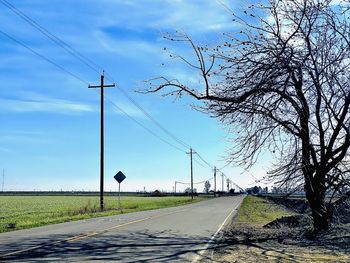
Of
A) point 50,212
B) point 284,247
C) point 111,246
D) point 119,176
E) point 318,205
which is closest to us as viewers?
point 111,246

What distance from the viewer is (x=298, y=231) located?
58.7ft

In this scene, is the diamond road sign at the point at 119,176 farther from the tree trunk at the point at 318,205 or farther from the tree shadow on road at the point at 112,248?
the tree trunk at the point at 318,205

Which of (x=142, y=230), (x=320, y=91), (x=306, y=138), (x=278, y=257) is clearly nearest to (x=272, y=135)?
(x=306, y=138)

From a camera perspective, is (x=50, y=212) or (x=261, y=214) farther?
(x=50, y=212)

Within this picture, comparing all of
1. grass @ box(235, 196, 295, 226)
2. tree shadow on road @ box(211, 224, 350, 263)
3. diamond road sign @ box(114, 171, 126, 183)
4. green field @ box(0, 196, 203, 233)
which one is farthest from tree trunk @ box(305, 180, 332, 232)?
diamond road sign @ box(114, 171, 126, 183)

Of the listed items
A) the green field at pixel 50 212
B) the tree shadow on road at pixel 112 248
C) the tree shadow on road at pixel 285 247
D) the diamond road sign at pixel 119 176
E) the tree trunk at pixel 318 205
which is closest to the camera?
the tree shadow on road at pixel 112 248

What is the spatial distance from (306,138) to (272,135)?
1.12 m

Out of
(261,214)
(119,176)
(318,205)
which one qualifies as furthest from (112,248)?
(119,176)

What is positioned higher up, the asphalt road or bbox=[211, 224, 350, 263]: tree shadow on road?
Answer: the asphalt road

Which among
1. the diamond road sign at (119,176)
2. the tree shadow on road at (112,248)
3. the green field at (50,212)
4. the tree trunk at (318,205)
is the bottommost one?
the tree shadow on road at (112,248)

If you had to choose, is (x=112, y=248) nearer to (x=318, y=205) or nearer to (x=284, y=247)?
(x=284, y=247)

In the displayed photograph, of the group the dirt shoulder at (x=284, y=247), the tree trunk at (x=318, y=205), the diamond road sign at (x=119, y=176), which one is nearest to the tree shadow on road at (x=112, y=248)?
the dirt shoulder at (x=284, y=247)

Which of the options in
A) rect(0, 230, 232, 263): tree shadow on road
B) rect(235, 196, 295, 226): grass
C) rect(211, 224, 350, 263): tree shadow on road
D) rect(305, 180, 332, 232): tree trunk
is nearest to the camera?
rect(0, 230, 232, 263): tree shadow on road

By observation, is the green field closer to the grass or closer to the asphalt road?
the asphalt road
